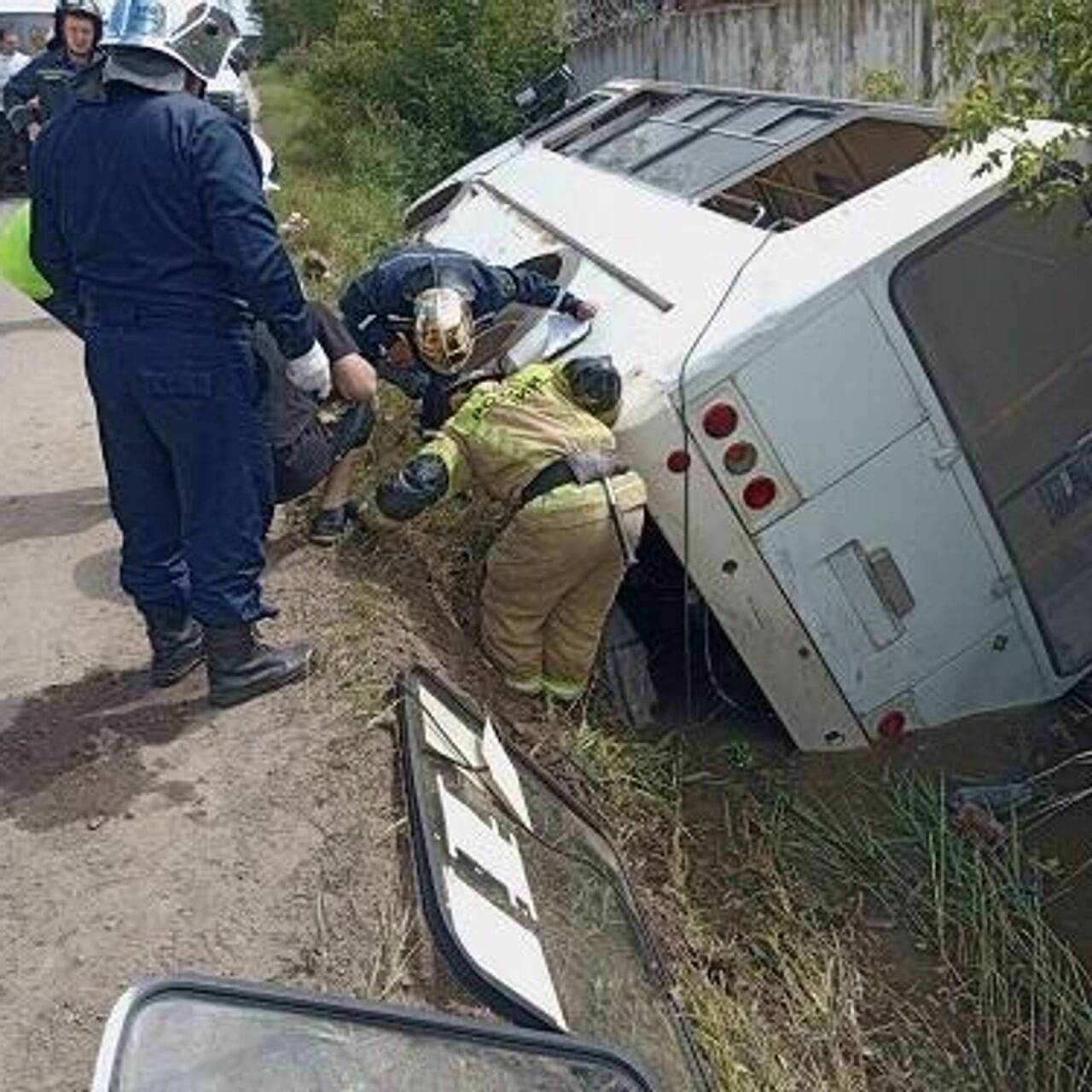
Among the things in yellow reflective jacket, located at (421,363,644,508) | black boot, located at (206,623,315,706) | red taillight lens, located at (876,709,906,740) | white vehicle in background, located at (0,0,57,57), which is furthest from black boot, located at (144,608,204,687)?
white vehicle in background, located at (0,0,57,57)

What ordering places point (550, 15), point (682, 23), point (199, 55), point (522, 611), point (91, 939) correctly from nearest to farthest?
point (91, 939), point (199, 55), point (522, 611), point (682, 23), point (550, 15)

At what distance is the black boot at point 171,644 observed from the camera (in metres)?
3.82

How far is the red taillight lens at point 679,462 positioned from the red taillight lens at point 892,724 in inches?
38.8

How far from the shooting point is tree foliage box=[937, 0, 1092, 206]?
3262 millimetres

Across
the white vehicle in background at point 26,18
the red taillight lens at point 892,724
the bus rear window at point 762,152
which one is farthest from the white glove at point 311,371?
the white vehicle in background at point 26,18

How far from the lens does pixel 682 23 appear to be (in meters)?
12.7

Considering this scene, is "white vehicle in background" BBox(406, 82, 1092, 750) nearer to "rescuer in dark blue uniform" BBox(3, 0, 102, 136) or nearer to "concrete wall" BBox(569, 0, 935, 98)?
"rescuer in dark blue uniform" BBox(3, 0, 102, 136)

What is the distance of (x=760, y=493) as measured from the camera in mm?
3947

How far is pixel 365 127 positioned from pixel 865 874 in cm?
1284

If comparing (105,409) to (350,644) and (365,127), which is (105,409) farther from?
(365,127)

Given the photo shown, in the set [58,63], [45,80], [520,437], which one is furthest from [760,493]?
[58,63]

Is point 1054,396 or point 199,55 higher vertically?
point 199,55

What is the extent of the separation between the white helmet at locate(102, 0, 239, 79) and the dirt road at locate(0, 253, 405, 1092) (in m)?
1.52

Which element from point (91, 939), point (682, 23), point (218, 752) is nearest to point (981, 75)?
point (218, 752)
